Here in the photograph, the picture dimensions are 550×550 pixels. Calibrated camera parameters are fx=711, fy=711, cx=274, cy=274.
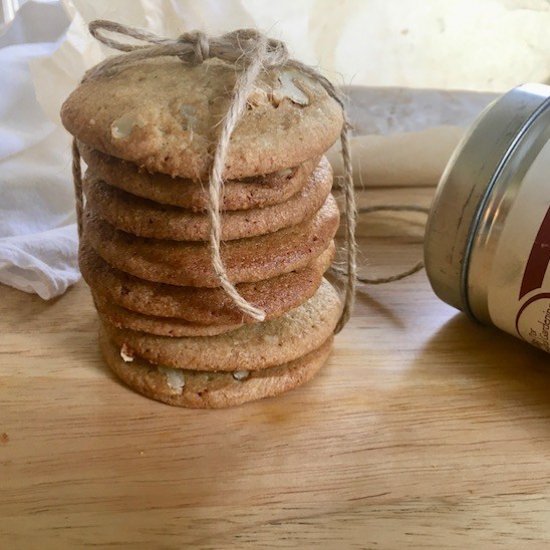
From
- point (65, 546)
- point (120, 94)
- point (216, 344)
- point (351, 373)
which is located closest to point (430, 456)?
point (351, 373)

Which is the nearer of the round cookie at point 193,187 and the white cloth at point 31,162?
the round cookie at point 193,187

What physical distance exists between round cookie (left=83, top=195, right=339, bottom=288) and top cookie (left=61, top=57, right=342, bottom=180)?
A: 0.09 m

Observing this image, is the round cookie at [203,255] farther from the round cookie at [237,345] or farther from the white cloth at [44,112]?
the white cloth at [44,112]

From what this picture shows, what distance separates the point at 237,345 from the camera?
2.56 ft

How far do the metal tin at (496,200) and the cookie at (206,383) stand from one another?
0.23 m

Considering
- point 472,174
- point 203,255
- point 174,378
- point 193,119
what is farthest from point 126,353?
point 472,174

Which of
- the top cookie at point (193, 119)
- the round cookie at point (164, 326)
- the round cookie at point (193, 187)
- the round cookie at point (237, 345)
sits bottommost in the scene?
the round cookie at point (237, 345)

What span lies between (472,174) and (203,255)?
0.34m

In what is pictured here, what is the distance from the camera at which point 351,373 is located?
0.86 meters

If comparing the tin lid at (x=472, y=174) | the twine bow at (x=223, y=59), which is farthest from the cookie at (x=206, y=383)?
the tin lid at (x=472, y=174)

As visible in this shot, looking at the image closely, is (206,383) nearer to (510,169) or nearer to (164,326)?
(164,326)

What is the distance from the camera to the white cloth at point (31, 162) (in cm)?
107

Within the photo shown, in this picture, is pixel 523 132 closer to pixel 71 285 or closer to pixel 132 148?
pixel 132 148

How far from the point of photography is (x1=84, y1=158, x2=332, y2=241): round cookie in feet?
2.30
